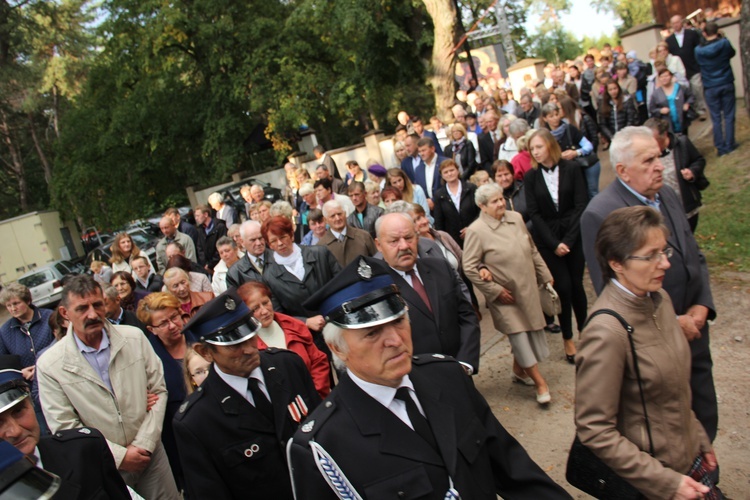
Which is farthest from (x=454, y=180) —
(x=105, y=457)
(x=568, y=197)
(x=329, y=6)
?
(x=329, y=6)

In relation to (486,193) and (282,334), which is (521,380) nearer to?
(486,193)

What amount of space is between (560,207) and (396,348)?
439 cm

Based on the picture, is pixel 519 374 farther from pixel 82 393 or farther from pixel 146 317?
pixel 82 393

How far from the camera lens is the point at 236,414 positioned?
3357mm

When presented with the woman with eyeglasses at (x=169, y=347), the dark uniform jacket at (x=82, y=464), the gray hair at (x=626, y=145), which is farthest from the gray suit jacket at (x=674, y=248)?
the woman with eyeglasses at (x=169, y=347)

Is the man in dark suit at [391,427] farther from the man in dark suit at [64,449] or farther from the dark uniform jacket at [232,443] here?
the man in dark suit at [64,449]

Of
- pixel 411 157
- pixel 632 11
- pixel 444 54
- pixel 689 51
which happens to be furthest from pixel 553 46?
pixel 411 157

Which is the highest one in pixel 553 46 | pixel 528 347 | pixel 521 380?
pixel 553 46

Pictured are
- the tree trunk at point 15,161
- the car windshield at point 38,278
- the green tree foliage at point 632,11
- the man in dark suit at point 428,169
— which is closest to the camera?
the man in dark suit at point 428,169

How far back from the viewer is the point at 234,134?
93.7ft

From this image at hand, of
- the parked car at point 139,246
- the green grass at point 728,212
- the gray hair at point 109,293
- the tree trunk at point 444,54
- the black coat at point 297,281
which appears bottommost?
the green grass at point 728,212

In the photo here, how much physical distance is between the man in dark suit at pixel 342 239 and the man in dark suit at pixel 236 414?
3.24 metres

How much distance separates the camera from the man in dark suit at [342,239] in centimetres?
681

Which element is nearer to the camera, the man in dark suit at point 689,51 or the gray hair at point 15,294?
the gray hair at point 15,294
